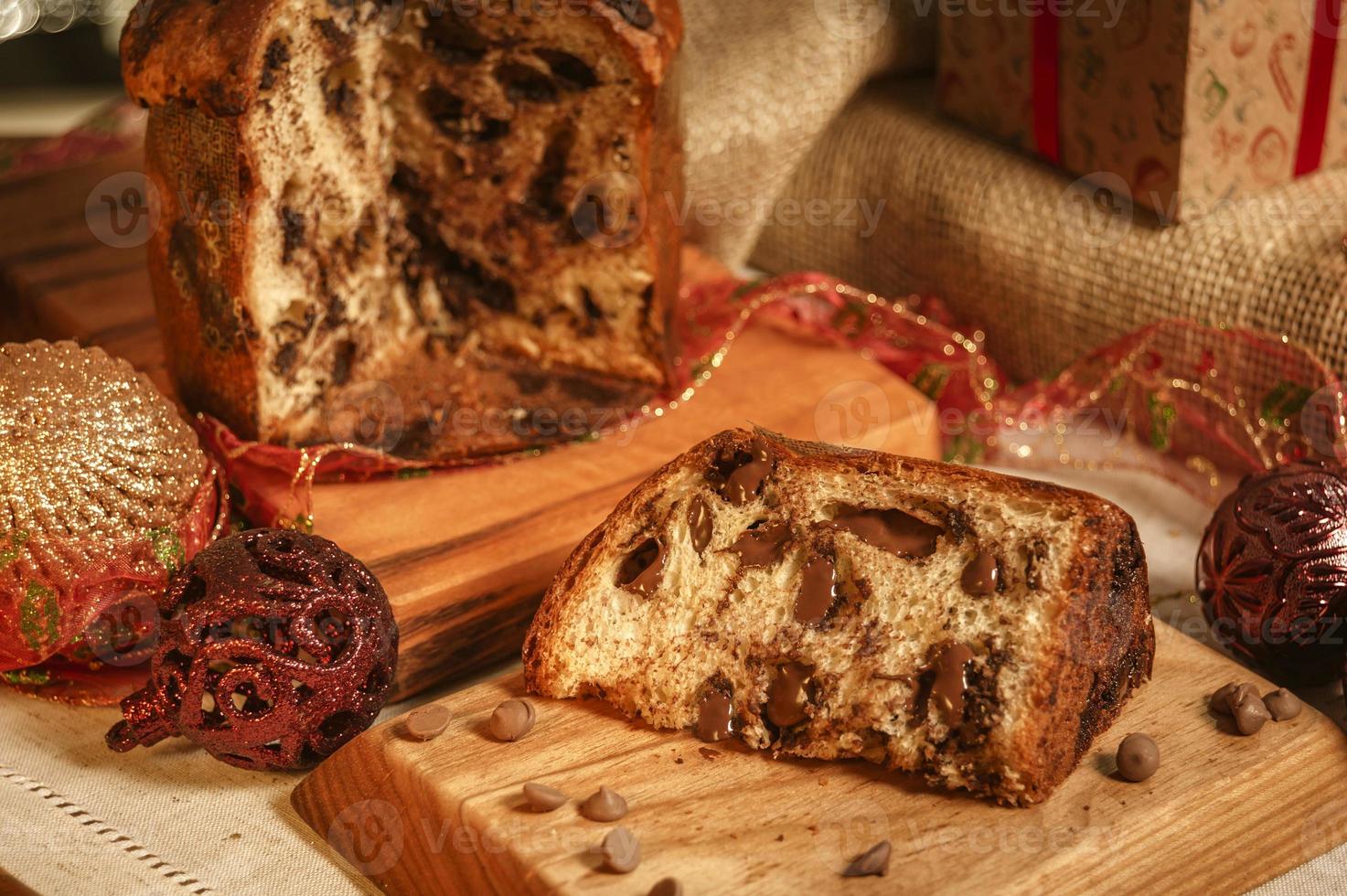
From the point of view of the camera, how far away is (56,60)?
470cm

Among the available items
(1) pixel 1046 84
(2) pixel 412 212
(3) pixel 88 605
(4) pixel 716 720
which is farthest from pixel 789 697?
(1) pixel 1046 84

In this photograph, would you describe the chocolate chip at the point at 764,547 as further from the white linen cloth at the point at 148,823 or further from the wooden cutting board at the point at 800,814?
the white linen cloth at the point at 148,823

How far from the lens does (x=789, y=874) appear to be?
1.43 meters

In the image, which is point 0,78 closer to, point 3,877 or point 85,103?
point 85,103

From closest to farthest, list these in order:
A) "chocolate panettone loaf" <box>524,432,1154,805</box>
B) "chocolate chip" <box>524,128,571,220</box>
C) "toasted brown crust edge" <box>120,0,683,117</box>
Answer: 1. "chocolate panettone loaf" <box>524,432,1154,805</box>
2. "toasted brown crust edge" <box>120,0,683,117</box>
3. "chocolate chip" <box>524,128,571,220</box>

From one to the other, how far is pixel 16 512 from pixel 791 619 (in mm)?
953

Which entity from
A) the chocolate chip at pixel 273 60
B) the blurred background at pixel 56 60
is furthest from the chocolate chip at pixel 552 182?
the blurred background at pixel 56 60

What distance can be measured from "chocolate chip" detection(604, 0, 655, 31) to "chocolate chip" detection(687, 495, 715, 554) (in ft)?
2.78

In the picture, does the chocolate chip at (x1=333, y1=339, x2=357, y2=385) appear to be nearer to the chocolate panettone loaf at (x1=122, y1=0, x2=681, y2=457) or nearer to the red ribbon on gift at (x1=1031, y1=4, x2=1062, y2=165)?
the chocolate panettone loaf at (x1=122, y1=0, x2=681, y2=457)

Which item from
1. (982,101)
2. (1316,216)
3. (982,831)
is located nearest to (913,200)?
(982,101)

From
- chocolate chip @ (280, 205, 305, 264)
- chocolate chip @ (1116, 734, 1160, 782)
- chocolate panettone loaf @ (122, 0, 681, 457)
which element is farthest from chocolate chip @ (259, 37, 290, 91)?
chocolate chip @ (1116, 734, 1160, 782)

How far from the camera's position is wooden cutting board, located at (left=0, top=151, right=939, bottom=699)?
1.98m

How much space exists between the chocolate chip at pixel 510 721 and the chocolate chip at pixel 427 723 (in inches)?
2.4

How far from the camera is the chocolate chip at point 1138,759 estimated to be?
1.54 m
